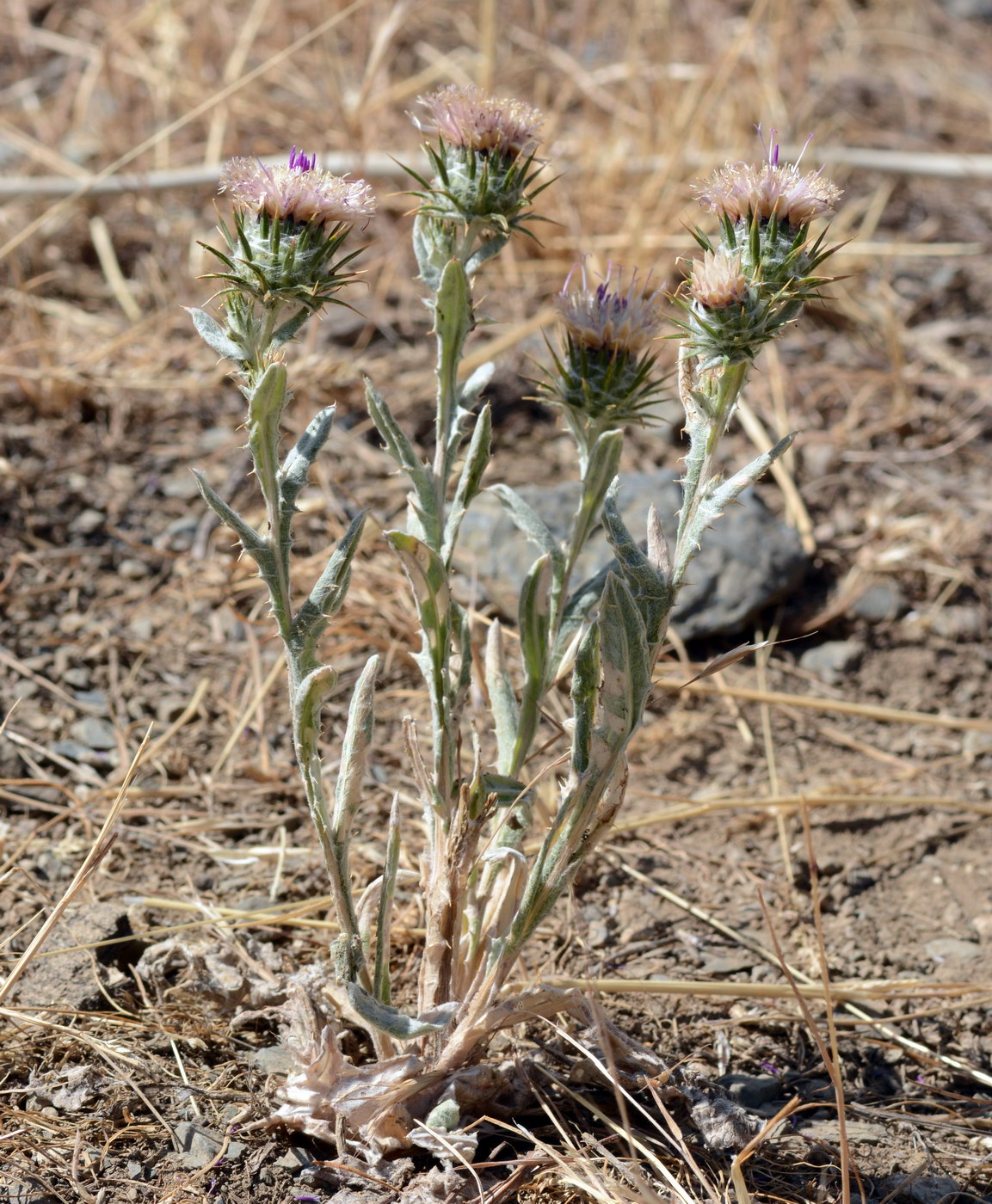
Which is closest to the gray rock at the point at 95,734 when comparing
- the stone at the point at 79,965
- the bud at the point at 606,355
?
the stone at the point at 79,965

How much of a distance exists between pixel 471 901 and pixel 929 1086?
103 centimetres

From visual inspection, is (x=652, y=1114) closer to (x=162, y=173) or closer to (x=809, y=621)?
(x=809, y=621)

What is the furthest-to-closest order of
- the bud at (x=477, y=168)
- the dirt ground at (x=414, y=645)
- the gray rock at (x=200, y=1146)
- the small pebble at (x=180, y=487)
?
the small pebble at (x=180, y=487) → the dirt ground at (x=414, y=645) → the gray rock at (x=200, y=1146) → the bud at (x=477, y=168)

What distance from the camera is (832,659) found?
3424 millimetres

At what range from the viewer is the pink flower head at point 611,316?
1.75 metres

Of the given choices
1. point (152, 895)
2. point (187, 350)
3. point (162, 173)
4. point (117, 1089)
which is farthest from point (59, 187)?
point (117, 1089)

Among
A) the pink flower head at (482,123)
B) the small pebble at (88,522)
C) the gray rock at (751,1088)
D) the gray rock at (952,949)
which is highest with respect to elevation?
the pink flower head at (482,123)

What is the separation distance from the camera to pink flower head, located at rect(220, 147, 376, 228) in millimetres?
1556

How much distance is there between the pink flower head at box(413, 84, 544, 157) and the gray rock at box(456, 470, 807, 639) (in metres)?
1.53

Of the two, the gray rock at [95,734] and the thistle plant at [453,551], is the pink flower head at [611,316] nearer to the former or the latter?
the thistle plant at [453,551]

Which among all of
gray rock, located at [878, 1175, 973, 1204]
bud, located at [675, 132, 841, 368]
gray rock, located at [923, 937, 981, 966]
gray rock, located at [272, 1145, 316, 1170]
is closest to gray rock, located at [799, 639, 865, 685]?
gray rock, located at [923, 937, 981, 966]

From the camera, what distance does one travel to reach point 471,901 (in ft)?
6.57

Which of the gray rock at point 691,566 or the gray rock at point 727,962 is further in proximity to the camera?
the gray rock at point 691,566

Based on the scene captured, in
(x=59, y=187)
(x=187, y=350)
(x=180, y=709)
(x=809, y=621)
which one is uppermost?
(x=59, y=187)
